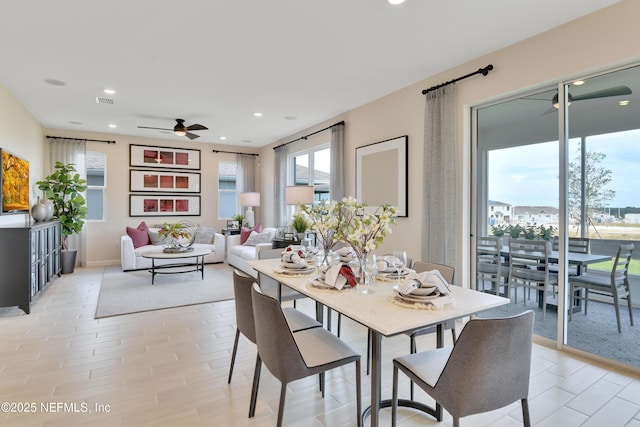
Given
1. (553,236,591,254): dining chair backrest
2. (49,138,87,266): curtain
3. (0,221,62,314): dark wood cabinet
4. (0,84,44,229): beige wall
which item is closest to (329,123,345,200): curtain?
A: (553,236,591,254): dining chair backrest

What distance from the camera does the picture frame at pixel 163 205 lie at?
7.43m

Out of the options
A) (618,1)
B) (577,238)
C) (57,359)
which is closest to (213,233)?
(57,359)

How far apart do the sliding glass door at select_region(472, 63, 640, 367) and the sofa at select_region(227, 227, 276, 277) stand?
11.7 feet

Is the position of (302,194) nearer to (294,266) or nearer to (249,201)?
(249,201)

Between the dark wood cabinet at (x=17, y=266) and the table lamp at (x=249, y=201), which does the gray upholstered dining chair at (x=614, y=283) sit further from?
the table lamp at (x=249, y=201)

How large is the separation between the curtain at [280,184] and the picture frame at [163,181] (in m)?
2.01

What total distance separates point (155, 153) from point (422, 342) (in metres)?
6.85

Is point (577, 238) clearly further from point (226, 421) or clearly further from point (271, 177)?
point (271, 177)

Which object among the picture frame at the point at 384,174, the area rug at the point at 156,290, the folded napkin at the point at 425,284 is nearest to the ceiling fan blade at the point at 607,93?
the picture frame at the point at 384,174

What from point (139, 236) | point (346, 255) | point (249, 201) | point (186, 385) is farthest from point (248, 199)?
point (186, 385)

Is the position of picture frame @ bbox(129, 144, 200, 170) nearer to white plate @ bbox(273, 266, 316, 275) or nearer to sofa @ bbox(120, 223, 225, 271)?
sofa @ bbox(120, 223, 225, 271)

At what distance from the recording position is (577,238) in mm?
2914

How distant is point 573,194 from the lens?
2.93 m

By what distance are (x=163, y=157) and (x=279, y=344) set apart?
710 centimetres
